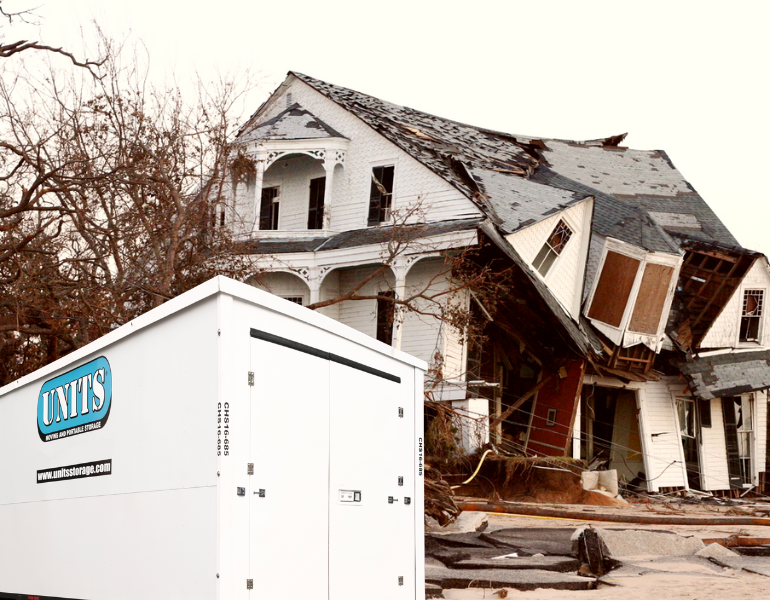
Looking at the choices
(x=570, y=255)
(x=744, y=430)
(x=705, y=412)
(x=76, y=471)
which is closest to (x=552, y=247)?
(x=570, y=255)

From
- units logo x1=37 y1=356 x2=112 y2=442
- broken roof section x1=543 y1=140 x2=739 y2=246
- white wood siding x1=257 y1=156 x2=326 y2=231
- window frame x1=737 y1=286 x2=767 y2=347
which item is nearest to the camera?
units logo x1=37 y1=356 x2=112 y2=442

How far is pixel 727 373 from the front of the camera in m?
29.6

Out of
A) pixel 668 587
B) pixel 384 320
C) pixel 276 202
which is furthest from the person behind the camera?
pixel 276 202

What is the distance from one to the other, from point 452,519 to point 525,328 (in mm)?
10905

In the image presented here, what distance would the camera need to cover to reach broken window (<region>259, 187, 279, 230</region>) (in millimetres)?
27380

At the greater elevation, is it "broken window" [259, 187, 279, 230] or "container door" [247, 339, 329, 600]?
"broken window" [259, 187, 279, 230]

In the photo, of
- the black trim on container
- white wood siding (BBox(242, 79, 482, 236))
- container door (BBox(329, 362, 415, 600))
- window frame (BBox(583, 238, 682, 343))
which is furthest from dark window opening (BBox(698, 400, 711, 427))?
the black trim on container

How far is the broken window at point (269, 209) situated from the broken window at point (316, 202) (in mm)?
1327

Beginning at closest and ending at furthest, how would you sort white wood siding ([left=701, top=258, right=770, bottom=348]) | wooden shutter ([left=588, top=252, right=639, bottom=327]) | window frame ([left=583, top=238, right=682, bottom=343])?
window frame ([left=583, top=238, right=682, bottom=343]) → wooden shutter ([left=588, top=252, right=639, bottom=327]) → white wood siding ([left=701, top=258, right=770, bottom=348])

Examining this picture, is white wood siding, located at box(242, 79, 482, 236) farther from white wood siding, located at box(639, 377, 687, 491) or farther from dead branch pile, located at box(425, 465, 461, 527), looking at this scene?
white wood siding, located at box(639, 377, 687, 491)

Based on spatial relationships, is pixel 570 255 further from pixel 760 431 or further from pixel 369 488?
pixel 369 488

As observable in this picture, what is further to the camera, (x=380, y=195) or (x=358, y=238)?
(x=380, y=195)

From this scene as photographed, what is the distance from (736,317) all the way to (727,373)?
6.39 ft

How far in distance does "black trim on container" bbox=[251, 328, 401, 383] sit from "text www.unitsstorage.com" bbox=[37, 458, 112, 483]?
1.54 metres
